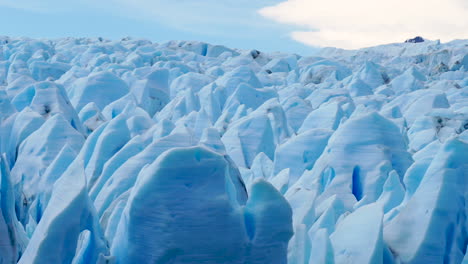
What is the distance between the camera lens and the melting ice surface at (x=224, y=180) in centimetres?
280

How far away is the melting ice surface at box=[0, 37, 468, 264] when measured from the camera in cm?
280

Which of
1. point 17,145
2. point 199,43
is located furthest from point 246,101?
point 199,43

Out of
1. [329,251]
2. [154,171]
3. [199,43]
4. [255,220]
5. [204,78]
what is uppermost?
[154,171]

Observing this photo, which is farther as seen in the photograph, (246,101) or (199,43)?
(199,43)

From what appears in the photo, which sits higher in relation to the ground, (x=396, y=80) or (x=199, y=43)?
(x=396, y=80)

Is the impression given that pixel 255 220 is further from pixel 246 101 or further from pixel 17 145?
pixel 246 101

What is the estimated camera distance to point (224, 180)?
287 centimetres

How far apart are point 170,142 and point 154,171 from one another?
1608 millimetres

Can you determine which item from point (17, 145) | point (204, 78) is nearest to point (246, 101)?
point (204, 78)

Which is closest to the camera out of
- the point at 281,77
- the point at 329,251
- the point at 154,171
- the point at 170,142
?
the point at 154,171

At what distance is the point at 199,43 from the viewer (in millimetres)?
22078

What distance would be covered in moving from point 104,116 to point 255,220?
6.23m

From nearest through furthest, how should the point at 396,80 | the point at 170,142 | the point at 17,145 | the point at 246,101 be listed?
1. the point at 170,142
2. the point at 17,145
3. the point at 246,101
4. the point at 396,80

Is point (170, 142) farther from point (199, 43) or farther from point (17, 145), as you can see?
point (199, 43)
